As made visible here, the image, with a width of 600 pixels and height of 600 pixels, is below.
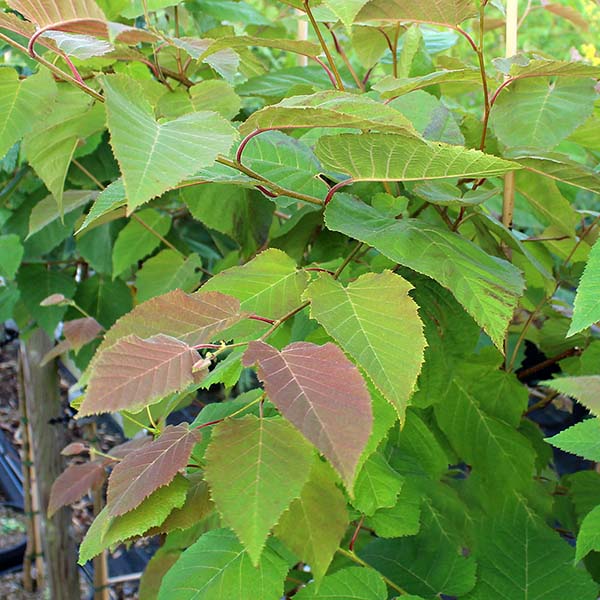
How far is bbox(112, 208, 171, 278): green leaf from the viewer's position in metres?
0.91

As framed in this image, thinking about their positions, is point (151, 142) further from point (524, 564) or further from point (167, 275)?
point (167, 275)

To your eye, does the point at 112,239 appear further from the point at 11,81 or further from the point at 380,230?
the point at 380,230

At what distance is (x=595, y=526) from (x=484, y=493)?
260mm

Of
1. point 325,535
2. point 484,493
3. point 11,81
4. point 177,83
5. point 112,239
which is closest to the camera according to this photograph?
point 325,535

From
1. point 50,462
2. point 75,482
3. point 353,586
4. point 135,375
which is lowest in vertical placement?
point 50,462

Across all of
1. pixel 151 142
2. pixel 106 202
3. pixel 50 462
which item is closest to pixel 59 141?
pixel 106 202

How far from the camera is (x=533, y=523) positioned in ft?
1.88

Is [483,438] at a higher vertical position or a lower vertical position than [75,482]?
higher

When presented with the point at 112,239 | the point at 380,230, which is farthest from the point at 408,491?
the point at 112,239

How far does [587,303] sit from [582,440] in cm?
13

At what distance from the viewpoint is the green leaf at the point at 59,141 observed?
62 cm

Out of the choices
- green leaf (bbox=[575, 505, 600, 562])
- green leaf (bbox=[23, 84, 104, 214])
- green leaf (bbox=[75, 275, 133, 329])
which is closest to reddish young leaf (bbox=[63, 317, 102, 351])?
green leaf (bbox=[75, 275, 133, 329])

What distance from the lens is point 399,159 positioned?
1.44 feet

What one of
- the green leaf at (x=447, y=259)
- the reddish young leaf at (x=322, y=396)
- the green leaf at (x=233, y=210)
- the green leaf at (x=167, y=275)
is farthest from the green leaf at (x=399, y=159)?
the green leaf at (x=167, y=275)
